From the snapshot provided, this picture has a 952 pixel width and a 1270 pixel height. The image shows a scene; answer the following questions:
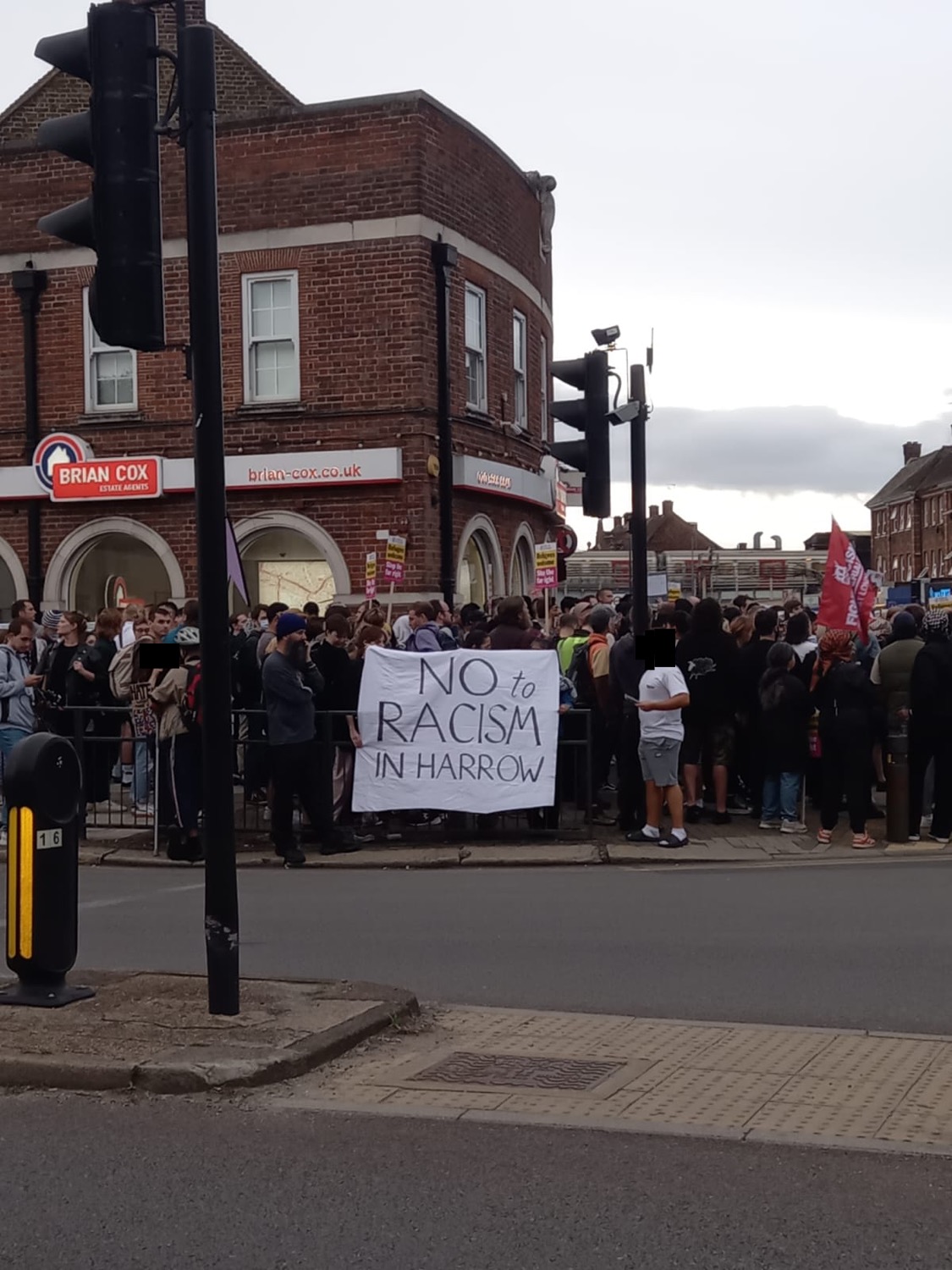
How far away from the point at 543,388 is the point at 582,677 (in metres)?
14.3

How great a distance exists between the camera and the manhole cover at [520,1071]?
6355 millimetres

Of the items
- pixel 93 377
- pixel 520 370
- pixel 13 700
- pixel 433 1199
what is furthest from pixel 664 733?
pixel 520 370

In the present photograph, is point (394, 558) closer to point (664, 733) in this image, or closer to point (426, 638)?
point (426, 638)

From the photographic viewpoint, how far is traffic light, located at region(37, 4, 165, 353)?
6766mm

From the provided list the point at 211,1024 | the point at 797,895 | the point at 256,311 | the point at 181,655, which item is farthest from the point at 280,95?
the point at 211,1024

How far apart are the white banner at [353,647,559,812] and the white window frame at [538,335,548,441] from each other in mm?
14818

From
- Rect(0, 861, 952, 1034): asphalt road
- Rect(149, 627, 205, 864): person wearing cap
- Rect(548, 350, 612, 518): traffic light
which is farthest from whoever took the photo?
Rect(149, 627, 205, 864): person wearing cap

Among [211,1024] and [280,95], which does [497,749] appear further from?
[280,95]

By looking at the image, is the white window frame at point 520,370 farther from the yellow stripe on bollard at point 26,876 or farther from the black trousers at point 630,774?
the yellow stripe on bollard at point 26,876

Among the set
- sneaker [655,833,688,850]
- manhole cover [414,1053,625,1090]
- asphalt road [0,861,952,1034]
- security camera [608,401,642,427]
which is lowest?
asphalt road [0,861,952,1034]

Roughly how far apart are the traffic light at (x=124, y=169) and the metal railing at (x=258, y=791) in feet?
22.8

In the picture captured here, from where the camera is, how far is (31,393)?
79.0ft

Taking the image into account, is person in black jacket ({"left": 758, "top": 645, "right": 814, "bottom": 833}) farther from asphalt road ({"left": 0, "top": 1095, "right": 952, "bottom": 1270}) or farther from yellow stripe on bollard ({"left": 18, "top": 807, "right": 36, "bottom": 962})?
asphalt road ({"left": 0, "top": 1095, "right": 952, "bottom": 1270})

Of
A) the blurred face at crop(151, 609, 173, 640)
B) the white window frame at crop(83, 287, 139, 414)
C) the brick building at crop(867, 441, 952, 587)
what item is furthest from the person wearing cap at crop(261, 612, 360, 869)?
the brick building at crop(867, 441, 952, 587)
